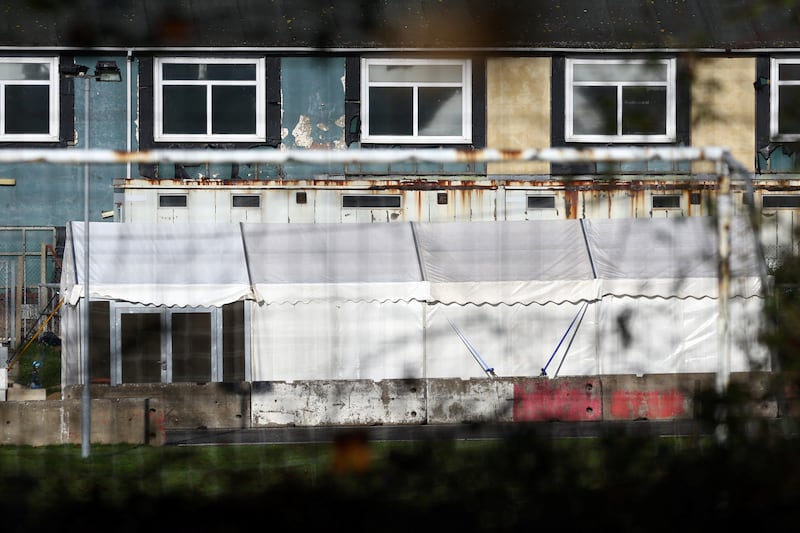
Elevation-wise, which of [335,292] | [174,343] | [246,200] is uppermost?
[246,200]

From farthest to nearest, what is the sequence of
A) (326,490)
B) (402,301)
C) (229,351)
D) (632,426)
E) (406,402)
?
1. (406,402)
2. (229,351)
3. (402,301)
4. (632,426)
5. (326,490)

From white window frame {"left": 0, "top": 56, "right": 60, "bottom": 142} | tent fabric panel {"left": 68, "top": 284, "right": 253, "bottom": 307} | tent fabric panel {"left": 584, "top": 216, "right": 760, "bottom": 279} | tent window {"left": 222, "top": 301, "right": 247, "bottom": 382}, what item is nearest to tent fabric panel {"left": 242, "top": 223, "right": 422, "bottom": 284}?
tent fabric panel {"left": 68, "top": 284, "right": 253, "bottom": 307}

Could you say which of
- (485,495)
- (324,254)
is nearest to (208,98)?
(324,254)

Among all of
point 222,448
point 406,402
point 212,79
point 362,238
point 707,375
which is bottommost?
point 406,402

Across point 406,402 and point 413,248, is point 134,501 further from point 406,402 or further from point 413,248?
point 406,402

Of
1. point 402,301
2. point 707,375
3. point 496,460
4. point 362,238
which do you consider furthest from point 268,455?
point 402,301

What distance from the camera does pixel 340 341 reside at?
793 cm

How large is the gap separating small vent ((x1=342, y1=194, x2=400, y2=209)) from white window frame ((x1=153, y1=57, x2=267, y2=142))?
4.74 metres

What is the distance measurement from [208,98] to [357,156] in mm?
17508

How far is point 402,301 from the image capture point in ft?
29.5

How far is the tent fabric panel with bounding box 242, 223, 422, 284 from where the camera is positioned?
7281mm

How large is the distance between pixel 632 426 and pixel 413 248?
7.65m

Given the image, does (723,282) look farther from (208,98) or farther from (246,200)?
(208,98)

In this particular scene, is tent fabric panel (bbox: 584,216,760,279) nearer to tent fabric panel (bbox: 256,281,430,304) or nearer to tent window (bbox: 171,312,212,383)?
tent fabric panel (bbox: 256,281,430,304)
